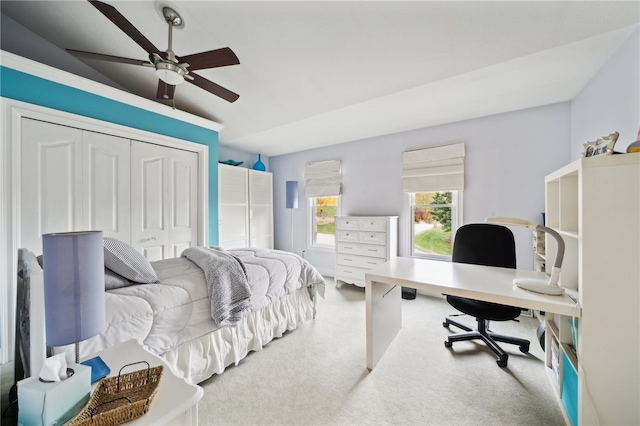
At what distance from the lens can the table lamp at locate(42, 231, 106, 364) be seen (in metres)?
0.73

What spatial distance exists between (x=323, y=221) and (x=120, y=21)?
3871 millimetres

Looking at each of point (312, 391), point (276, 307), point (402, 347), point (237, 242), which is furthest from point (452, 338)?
point (237, 242)

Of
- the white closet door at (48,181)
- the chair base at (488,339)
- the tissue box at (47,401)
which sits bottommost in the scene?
the chair base at (488,339)

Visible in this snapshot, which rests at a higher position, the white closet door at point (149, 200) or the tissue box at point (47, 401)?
the white closet door at point (149, 200)

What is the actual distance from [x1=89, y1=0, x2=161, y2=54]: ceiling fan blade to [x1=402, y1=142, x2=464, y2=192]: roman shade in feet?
10.6

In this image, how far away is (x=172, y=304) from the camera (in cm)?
159

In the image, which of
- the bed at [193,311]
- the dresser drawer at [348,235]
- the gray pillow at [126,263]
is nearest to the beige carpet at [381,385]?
the bed at [193,311]

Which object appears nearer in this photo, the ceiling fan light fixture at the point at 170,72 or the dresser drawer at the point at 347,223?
the ceiling fan light fixture at the point at 170,72

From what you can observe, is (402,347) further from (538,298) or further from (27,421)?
(27,421)

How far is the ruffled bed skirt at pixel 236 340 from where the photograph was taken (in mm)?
1680

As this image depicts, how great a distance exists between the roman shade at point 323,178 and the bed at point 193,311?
2297mm

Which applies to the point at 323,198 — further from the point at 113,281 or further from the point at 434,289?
the point at 113,281

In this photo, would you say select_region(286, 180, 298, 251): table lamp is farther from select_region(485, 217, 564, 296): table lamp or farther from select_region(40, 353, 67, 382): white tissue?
select_region(40, 353, 67, 382): white tissue

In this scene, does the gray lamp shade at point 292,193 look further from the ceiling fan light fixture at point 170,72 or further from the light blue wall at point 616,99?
the light blue wall at point 616,99
